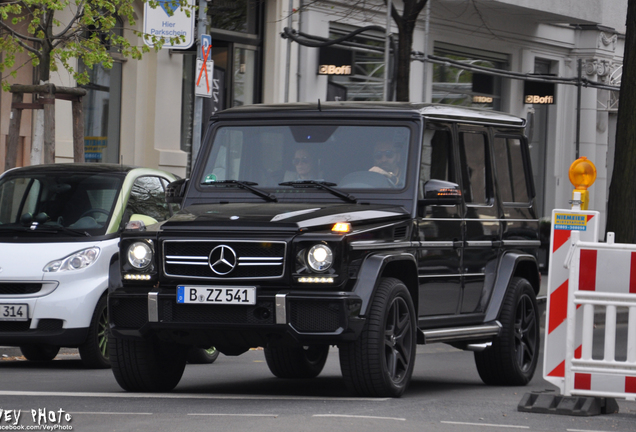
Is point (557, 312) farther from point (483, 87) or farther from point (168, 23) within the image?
point (483, 87)

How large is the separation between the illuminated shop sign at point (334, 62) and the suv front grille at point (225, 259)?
1730 centimetres

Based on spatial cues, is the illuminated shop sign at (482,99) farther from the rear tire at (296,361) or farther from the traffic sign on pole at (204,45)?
the rear tire at (296,361)

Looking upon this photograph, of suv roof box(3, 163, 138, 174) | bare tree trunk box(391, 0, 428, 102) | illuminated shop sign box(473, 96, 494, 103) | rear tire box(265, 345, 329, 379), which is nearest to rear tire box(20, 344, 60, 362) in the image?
suv roof box(3, 163, 138, 174)

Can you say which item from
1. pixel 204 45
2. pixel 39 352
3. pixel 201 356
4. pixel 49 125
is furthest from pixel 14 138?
pixel 201 356

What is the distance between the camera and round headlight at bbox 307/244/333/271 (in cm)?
773

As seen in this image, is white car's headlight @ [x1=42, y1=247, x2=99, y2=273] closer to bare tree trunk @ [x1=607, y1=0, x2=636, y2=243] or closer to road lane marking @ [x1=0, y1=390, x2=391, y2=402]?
road lane marking @ [x1=0, y1=390, x2=391, y2=402]

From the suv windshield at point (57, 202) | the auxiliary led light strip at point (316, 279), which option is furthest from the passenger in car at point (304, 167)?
the suv windshield at point (57, 202)

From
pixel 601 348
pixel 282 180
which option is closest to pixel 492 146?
pixel 282 180

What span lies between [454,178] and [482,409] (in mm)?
2278

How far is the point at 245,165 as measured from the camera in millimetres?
9195

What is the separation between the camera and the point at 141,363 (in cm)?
841

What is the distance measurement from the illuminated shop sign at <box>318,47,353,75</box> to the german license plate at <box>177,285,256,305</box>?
57.2ft

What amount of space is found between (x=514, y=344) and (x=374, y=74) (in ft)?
55.4

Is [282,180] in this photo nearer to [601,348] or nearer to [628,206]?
[601,348]
